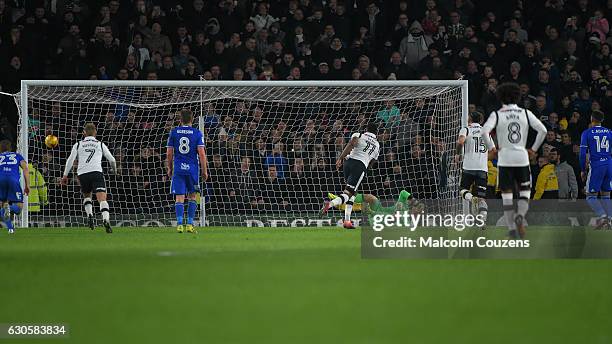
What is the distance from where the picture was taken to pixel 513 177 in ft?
39.2

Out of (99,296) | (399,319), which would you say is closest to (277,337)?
(399,319)

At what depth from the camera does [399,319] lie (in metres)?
6.29

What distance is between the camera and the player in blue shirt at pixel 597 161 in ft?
56.4

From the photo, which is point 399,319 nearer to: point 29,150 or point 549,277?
point 549,277

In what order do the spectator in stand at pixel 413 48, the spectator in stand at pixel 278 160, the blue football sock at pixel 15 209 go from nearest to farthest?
1. the blue football sock at pixel 15 209
2. the spectator in stand at pixel 278 160
3. the spectator in stand at pixel 413 48

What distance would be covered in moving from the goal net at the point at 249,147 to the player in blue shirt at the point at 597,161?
2.52 m

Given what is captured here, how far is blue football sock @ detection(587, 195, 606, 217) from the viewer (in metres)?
17.6

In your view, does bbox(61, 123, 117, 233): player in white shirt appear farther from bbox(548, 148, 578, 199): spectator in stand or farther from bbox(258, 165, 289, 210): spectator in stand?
bbox(548, 148, 578, 199): spectator in stand

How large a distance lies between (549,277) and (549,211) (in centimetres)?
1069

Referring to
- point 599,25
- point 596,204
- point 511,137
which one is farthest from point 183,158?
point 599,25

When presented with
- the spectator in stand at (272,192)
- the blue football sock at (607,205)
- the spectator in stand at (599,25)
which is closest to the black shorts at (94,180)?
the spectator in stand at (272,192)

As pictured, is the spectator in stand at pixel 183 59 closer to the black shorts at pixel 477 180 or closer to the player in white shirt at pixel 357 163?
the player in white shirt at pixel 357 163

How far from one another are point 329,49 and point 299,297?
1426 centimetres

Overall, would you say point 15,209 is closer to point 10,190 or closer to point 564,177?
point 10,190
